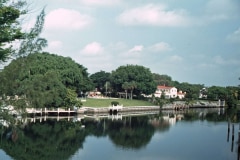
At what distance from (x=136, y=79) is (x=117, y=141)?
211ft

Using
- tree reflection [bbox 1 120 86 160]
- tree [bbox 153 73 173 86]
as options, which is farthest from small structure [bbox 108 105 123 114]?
tree [bbox 153 73 173 86]

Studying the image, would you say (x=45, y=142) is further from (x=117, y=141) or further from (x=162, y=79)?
(x=162, y=79)

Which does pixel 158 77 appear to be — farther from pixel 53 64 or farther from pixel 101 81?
pixel 53 64

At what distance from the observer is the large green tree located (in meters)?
107

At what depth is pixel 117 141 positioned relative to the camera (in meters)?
44.6

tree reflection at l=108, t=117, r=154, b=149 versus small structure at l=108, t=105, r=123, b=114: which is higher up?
small structure at l=108, t=105, r=123, b=114

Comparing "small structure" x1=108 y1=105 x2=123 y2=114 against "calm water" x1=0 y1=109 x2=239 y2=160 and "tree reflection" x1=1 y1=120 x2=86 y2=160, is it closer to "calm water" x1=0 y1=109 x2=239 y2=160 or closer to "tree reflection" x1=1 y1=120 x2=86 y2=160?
"calm water" x1=0 y1=109 x2=239 y2=160

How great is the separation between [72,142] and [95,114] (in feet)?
103

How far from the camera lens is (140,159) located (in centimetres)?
3475

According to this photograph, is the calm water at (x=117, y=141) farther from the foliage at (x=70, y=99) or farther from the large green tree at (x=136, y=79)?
the large green tree at (x=136, y=79)

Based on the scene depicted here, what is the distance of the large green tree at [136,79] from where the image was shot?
353 ft

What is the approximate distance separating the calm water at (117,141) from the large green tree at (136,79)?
149ft

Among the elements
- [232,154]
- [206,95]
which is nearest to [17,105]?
[232,154]

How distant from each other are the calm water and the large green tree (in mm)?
45267
